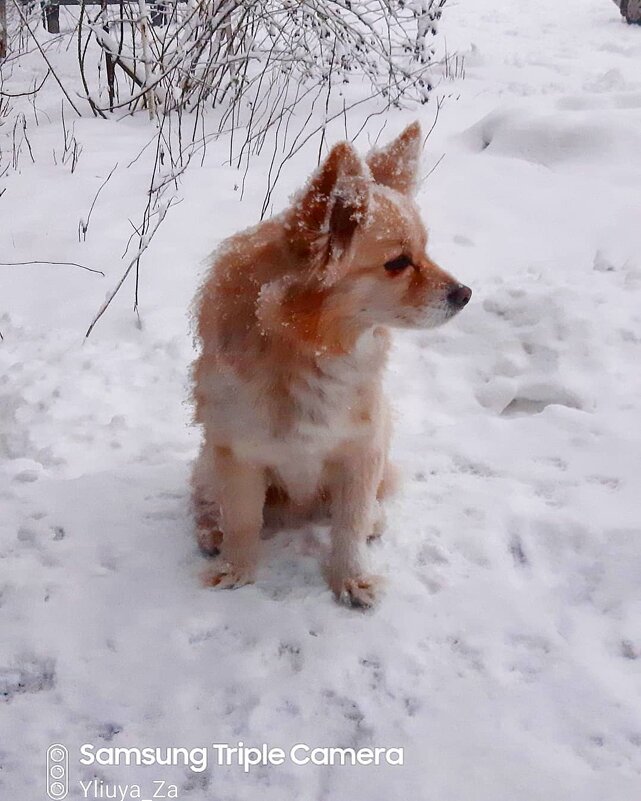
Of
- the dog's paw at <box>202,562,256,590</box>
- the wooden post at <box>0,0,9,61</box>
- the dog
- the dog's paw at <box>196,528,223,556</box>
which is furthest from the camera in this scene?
the wooden post at <box>0,0,9,61</box>

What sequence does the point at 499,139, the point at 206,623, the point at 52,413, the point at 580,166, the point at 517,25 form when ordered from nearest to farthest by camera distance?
1. the point at 206,623
2. the point at 52,413
3. the point at 580,166
4. the point at 499,139
5. the point at 517,25

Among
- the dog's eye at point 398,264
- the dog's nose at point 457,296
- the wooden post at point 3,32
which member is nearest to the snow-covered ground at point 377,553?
the dog's nose at point 457,296

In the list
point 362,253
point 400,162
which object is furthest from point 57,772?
point 400,162

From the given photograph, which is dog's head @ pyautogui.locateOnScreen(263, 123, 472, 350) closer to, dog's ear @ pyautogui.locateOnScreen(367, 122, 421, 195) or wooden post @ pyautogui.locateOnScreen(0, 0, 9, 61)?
dog's ear @ pyautogui.locateOnScreen(367, 122, 421, 195)

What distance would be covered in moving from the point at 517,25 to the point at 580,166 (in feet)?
24.3

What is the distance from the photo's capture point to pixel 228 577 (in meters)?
2.01

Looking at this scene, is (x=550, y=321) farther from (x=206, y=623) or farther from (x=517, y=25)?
(x=517, y=25)

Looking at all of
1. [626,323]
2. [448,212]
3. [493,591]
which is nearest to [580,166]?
[448,212]

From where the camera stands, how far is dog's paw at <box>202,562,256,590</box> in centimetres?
201

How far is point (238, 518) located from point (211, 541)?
0.70 feet

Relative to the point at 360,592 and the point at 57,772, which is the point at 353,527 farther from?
the point at 57,772

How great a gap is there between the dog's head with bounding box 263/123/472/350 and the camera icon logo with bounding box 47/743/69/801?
1099 mm

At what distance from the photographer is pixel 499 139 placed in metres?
5.16

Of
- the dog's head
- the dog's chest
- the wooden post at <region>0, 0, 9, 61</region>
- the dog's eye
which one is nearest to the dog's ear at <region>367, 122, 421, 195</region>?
the dog's head
